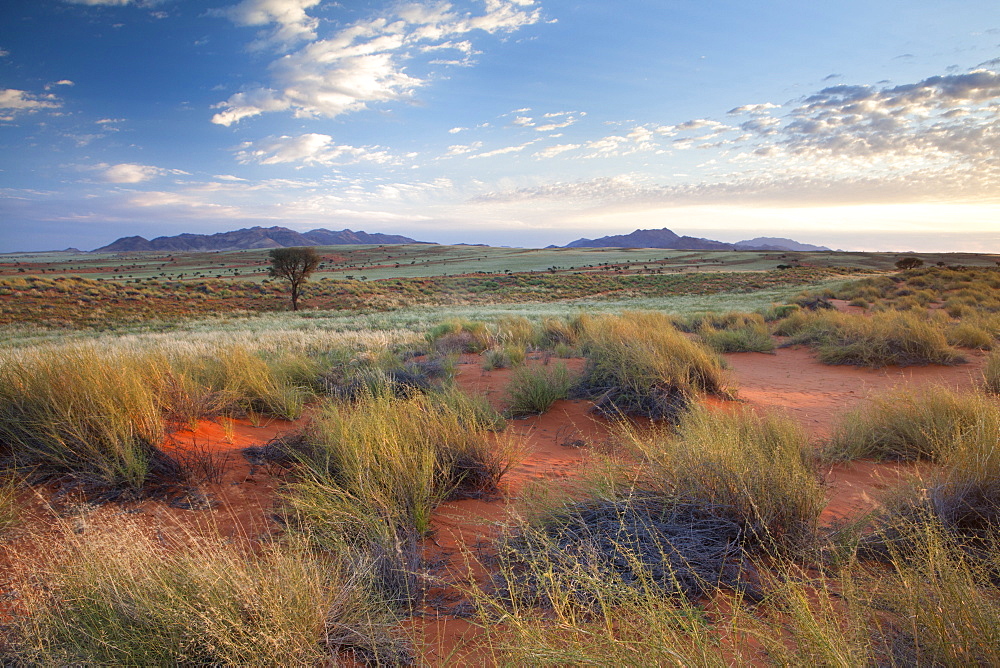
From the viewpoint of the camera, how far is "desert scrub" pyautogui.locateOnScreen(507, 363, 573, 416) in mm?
6551

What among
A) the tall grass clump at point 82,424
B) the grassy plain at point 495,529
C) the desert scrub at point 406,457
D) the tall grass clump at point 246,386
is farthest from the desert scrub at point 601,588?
the tall grass clump at point 246,386

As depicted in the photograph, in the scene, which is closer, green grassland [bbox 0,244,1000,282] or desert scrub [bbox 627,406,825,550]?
desert scrub [bbox 627,406,825,550]

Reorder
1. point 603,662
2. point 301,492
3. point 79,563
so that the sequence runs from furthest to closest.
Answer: point 301,492, point 79,563, point 603,662

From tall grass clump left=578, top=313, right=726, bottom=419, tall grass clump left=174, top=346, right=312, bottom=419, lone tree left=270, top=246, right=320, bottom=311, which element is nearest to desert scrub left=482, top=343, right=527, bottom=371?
tall grass clump left=578, top=313, right=726, bottom=419

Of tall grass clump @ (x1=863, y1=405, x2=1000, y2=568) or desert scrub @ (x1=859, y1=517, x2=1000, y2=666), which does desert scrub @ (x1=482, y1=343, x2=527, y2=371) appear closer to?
tall grass clump @ (x1=863, y1=405, x2=1000, y2=568)

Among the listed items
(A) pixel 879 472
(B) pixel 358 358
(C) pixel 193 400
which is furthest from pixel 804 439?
(B) pixel 358 358

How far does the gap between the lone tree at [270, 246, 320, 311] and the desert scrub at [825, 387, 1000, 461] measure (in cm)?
3361

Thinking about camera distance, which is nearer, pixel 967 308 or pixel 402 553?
pixel 402 553

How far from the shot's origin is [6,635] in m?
1.98

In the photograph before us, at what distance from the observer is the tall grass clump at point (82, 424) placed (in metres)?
3.78

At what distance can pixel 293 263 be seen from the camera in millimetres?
33438

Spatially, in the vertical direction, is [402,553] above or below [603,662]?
below

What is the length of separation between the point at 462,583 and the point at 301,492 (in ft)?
4.98

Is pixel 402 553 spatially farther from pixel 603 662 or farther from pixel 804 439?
pixel 804 439
